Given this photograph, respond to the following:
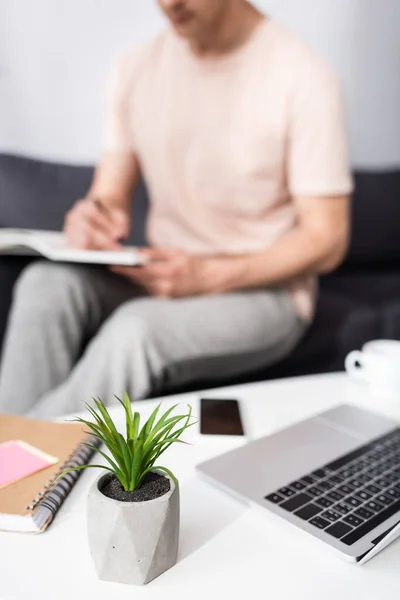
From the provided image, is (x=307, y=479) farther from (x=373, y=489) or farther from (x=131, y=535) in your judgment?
(x=131, y=535)

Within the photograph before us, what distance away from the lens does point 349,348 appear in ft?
5.22

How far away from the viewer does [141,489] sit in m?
0.58

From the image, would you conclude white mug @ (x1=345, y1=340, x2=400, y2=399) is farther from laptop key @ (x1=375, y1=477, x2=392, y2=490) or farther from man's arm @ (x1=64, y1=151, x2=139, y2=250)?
man's arm @ (x1=64, y1=151, x2=139, y2=250)

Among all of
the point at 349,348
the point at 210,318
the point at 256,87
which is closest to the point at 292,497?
the point at 210,318

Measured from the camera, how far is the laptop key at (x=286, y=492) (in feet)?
2.34

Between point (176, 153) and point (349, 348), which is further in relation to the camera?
point (349, 348)

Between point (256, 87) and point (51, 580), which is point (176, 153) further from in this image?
point (51, 580)

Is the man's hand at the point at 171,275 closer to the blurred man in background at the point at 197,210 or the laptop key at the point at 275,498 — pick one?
the blurred man in background at the point at 197,210

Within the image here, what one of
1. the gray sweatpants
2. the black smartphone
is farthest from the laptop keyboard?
the gray sweatpants

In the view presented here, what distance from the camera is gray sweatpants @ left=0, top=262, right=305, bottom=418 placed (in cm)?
137

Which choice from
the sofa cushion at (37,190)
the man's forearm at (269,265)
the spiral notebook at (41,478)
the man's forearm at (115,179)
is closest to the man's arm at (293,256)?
the man's forearm at (269,265)

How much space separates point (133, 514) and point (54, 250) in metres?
0.90

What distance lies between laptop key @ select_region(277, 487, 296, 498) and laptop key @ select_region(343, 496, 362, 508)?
61mm

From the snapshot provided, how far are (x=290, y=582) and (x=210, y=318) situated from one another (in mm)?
891
